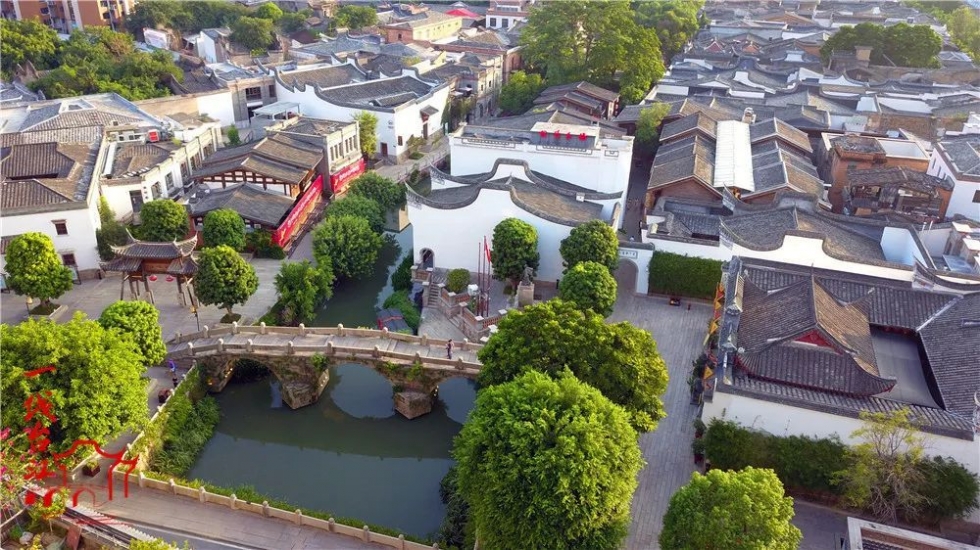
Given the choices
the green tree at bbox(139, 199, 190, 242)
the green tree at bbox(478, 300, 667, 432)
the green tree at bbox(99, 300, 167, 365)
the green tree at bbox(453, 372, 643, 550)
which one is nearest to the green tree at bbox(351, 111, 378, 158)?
the green tree at bbox(139, 199, 190, 242)

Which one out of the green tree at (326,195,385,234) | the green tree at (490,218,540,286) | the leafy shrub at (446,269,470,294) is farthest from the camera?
the green tree at (326,195,385,234)

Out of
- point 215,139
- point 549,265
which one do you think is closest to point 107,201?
point 215,139

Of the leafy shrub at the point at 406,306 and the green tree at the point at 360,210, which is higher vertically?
the green tree at the point at 360,210

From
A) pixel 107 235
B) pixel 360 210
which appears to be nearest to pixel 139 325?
pixel 107 235

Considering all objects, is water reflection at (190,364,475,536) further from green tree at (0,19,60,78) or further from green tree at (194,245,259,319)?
green tree at (0,19,60,78)

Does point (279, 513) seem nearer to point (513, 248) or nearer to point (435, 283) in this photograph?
point (435, 283)

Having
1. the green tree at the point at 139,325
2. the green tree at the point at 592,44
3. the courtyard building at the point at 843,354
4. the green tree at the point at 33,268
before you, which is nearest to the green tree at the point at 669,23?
the green tree at the point at 592,44

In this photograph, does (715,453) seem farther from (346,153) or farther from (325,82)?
(325,82)

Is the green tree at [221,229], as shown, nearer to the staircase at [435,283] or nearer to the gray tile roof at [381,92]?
the staircase at [435,283]
